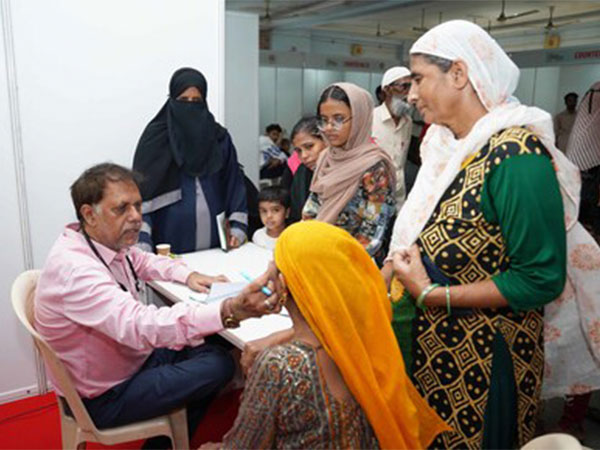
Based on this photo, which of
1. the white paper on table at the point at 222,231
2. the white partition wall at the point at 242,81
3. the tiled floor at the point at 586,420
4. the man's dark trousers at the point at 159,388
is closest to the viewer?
the man's dark trousers at the point at 159,388

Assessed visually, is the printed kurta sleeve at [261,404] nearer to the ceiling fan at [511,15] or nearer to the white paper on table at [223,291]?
the white paper on table at [223,291]

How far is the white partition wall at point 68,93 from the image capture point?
2672mm

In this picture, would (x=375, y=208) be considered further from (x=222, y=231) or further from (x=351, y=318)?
(x=351, y=318)

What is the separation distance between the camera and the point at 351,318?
1.21m

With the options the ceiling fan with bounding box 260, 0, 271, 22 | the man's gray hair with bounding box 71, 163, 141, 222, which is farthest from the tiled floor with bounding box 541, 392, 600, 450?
the ceiling fan with bounding box 260, 0, 271, 22

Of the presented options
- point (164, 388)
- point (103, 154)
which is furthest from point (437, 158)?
point (103, 154)

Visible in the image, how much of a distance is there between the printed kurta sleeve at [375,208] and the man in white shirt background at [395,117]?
1.55 meters

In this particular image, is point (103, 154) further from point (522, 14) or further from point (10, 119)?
point (522, 14)

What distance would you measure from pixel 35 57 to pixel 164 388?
74.7 inches

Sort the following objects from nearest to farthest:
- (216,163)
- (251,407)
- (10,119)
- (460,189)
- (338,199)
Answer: (251,407) → (460,189) → (338,199) → (10,119) → (216,163)

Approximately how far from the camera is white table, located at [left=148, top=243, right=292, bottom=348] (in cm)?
182

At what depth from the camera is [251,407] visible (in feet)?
3.98

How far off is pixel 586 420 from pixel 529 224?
2130mm

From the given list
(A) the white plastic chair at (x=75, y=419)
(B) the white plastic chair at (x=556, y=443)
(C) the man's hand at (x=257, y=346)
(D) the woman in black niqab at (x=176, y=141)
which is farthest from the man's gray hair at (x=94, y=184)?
(B) the white plastic chair at (x=556, y=443)
